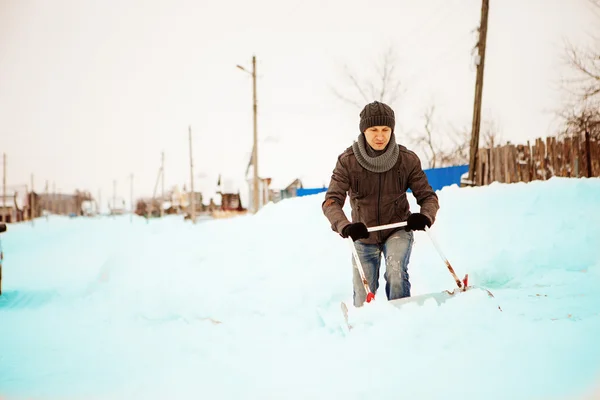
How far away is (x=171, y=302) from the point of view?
5.25 meters

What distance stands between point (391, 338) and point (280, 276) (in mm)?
3720

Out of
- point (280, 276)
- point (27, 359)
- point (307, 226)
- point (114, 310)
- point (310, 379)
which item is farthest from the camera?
point (307, 226)

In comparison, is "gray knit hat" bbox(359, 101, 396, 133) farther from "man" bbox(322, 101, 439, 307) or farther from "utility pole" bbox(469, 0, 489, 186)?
"utility pole" bbox(469, 0, 489, 186)

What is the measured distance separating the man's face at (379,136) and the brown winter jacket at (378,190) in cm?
18

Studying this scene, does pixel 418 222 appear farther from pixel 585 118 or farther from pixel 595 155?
pixel 585 118

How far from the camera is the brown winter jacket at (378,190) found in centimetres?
312

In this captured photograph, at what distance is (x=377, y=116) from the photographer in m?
3.05

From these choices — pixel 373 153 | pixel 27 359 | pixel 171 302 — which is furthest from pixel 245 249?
pixel 373 153

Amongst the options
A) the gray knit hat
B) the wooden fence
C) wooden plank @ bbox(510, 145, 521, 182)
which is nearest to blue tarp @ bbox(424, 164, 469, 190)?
the wooden fence

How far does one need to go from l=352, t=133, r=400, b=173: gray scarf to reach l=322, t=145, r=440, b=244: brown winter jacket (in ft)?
0.21

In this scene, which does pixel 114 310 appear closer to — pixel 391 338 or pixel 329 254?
pixel 329 254

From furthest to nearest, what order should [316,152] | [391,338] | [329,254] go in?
[316,152] → [329,254] → [391,338]

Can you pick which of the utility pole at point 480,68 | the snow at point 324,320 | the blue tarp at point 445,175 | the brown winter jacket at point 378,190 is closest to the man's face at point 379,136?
the brown winter jacket at point 378,190

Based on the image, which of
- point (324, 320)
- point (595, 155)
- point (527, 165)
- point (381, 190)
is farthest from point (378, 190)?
point (595, 155)
